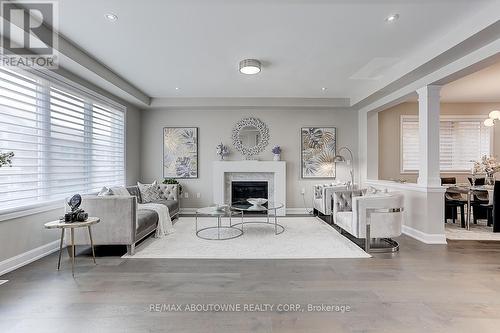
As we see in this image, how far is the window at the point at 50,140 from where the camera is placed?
124 inches

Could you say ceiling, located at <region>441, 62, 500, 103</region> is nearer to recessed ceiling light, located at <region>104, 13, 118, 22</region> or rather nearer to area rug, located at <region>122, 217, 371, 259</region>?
area rug, located at <region>122, 217, 371, 259</region>

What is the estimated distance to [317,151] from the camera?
6.57m

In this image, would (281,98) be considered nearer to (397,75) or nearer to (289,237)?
(397,75)

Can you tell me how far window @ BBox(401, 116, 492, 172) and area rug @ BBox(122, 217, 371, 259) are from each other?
334 centimetres

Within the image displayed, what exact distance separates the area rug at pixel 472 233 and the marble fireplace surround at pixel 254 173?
322 centimetres

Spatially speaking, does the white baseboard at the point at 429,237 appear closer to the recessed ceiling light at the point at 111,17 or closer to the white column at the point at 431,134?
the white column at the point at 431,134

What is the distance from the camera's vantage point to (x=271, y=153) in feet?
21.5

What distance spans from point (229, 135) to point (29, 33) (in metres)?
4.23

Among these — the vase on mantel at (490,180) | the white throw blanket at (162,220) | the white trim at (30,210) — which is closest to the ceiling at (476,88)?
the vase on mantel at (490,180)

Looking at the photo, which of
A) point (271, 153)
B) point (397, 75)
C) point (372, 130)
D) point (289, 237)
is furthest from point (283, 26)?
point (372, 130)

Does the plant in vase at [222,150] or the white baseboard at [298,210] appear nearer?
the plant in vase at [222,150]

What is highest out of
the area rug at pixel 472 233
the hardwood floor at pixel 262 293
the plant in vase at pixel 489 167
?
the plant in vase at pixel 489 167

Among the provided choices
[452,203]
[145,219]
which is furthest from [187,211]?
[452,203]

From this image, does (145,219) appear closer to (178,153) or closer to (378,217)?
(178,153)
